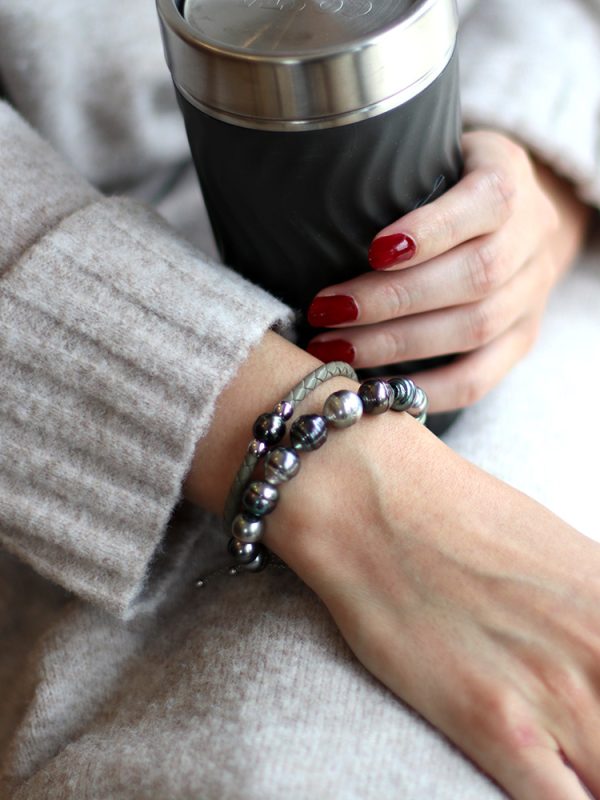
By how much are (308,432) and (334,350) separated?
0.34 feet

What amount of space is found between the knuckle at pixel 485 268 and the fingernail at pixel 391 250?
3.0 inches

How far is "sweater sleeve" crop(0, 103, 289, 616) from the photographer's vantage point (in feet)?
1.66

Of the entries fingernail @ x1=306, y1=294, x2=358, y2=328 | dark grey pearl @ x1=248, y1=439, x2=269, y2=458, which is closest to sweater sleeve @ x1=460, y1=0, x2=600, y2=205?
→ fingernail @ x1=306, y1=294, x2=358, y2=328

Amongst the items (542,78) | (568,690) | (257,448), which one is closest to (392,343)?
(257,448)

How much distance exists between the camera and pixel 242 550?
51 centimetres

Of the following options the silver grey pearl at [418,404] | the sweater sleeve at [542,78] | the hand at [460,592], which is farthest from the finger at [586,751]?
the sweater sleeve at [542,78]

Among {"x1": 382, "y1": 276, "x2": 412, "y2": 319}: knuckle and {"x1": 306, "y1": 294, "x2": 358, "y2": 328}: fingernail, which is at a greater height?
{"x1": 382, "y1": 276, "x2": 412, "y2": 319}: knuckle

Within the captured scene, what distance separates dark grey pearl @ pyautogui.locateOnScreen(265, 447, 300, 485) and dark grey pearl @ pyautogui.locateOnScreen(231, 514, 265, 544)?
3 cm

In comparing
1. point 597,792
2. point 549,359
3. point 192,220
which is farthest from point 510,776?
point 192,220

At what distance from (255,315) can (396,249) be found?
10 centimetres

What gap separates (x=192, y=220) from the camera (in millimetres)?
773

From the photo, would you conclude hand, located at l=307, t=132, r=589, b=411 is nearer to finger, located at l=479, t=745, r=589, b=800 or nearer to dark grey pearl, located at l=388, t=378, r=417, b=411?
dark grey pearl, located at l=388, t=378, r=417, b=411

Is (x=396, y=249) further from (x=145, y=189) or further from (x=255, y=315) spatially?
(x=145, y=189)

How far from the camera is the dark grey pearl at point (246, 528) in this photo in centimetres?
50
